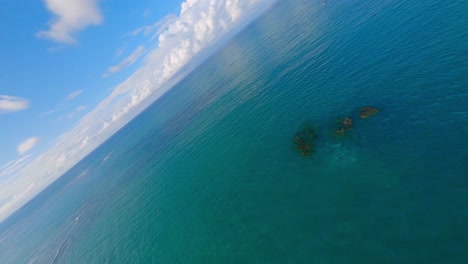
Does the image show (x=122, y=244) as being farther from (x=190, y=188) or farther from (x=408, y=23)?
(x=408, y=23)

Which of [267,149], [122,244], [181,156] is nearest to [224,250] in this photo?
[267,149]

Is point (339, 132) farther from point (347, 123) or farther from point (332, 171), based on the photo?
point (332, 171)

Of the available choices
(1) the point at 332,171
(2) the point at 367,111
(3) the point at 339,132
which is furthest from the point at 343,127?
(1) the point at 332,171

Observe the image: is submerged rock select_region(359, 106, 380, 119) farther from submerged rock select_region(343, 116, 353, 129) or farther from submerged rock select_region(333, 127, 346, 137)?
submerged rock select_region(333, 127, 346, 137)

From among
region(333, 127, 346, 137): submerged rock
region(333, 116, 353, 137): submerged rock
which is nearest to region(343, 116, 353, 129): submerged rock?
region(333, 116, 353, 137): submerged rock

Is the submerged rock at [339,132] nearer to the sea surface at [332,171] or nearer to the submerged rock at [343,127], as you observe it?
→ the submerged rock at [343,127]

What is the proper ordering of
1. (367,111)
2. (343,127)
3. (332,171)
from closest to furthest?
1. (332,171)
2. (367,111)
3. (343,127)

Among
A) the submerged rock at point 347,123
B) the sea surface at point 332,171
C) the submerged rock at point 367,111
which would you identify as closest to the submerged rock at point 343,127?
the submerged rock at point 347,123
